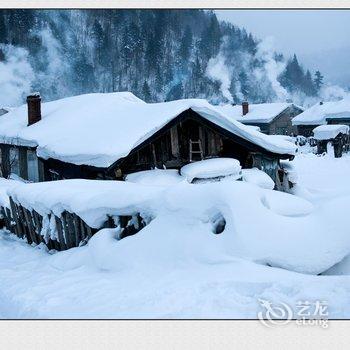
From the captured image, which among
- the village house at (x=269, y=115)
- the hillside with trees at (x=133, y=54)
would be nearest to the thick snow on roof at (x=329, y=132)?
the village house at (x=269, y=115)

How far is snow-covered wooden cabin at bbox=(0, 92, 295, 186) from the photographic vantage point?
1065 cm

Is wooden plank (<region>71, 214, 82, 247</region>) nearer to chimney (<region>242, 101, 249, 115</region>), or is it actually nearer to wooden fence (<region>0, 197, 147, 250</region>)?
wooden fence (<region>0, 197, 147, 250</region>)

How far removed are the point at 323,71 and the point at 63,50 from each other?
23.9 ft

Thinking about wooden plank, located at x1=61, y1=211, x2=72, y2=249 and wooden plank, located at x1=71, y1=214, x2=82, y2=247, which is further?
wooden plank, located at x1=61, y1=211, x2=72, y2=249

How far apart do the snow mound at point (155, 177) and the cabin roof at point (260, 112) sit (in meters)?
33.0

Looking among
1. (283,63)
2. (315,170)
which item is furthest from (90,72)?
(315,170)

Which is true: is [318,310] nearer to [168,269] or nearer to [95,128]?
[168,269]

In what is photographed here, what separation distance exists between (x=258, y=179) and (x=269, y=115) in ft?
108

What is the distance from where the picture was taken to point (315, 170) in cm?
2327

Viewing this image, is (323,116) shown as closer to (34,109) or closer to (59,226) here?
(34,109)

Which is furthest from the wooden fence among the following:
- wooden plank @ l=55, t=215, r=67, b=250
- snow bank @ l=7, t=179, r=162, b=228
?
snow bank @ l=7, t=179, r=162, b=228

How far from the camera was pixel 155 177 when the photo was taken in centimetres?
1126

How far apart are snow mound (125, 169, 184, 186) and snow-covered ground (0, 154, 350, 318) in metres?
5.11

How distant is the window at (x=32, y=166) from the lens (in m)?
15.7
